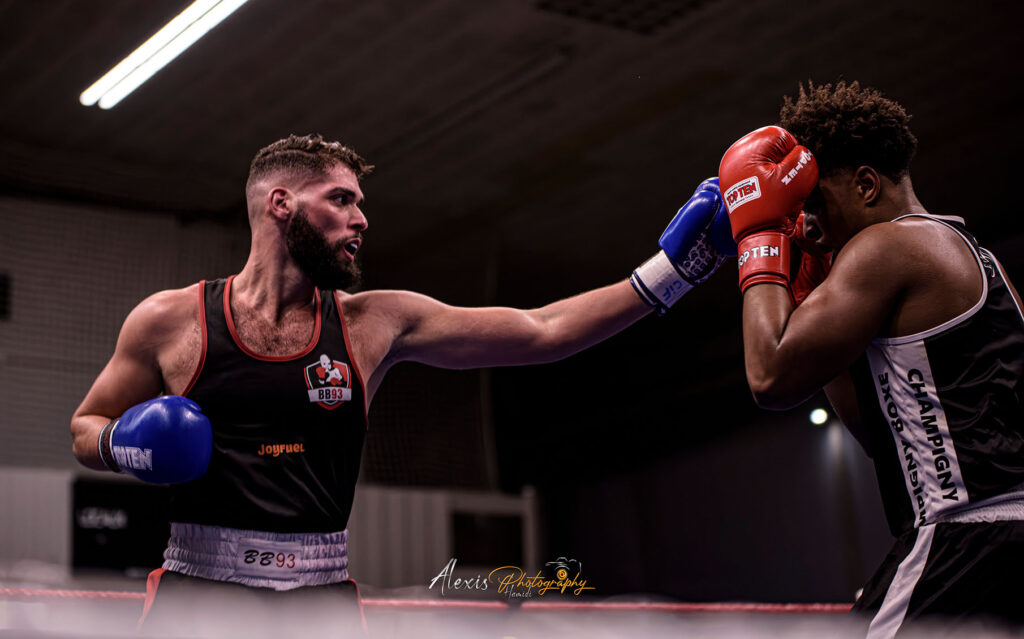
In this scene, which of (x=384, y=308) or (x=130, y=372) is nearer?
(x=130, y=372)

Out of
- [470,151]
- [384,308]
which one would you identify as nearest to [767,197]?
[384,308]

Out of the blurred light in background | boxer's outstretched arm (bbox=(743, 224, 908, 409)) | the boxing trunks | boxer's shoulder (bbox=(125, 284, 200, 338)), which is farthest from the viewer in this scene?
the blurred light in background

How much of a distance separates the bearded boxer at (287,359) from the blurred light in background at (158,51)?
9.13 ft

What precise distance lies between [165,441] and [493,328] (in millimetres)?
915

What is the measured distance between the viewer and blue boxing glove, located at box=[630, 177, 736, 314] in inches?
106

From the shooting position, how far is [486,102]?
6438 millimetres

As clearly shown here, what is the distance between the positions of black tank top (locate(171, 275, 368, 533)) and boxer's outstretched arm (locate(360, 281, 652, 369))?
0.75 ft

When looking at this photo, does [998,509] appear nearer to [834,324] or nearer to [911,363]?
[911,363]

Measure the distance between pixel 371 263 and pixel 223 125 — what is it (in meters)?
2.08

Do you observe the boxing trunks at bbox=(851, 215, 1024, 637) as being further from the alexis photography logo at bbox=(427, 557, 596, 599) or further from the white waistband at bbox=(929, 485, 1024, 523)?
the alexis photography logo at bbox=(427, 557, 596, 599)

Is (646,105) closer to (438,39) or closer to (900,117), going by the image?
(438,39)

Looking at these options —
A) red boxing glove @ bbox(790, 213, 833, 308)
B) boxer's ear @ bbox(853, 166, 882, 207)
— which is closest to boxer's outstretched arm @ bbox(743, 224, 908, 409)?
boxer's ear @ bbox(853, 166, 882, 207)

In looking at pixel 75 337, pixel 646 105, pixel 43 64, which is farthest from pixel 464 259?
pixel 43 64

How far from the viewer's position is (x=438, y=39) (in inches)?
226
